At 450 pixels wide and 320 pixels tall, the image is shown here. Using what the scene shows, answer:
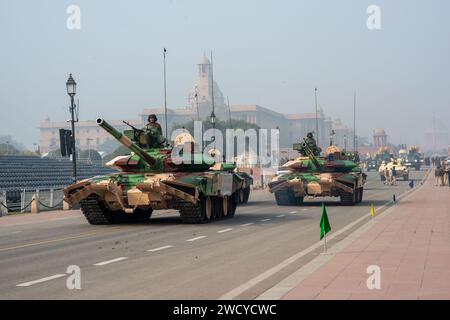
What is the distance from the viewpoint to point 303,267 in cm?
1309

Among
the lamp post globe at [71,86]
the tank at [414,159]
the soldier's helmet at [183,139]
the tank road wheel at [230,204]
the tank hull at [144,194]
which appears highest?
the lamp post globe at [71,86]

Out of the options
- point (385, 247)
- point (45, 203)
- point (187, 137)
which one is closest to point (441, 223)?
point (385, 247)

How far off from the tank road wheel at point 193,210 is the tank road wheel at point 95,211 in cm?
251

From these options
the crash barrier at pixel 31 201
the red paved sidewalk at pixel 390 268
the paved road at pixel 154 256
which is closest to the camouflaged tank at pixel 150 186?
the paved road at pixel 154 256

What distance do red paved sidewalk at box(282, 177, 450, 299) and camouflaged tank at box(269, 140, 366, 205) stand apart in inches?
535

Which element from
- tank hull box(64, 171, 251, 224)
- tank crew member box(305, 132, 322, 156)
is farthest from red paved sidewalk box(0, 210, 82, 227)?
tank crew member box(305, 132, 322, 156)

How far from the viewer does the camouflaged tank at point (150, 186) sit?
76.8 feet

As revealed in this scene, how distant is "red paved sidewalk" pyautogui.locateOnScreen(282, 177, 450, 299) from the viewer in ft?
32.7

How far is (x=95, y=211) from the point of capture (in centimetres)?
2488

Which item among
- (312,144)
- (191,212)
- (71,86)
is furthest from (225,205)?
(312,144)

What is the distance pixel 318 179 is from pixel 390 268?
72.4 feet

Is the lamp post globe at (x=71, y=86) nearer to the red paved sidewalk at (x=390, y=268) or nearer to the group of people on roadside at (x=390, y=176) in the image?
the red paved sidewalk at (x=390, y=268)
